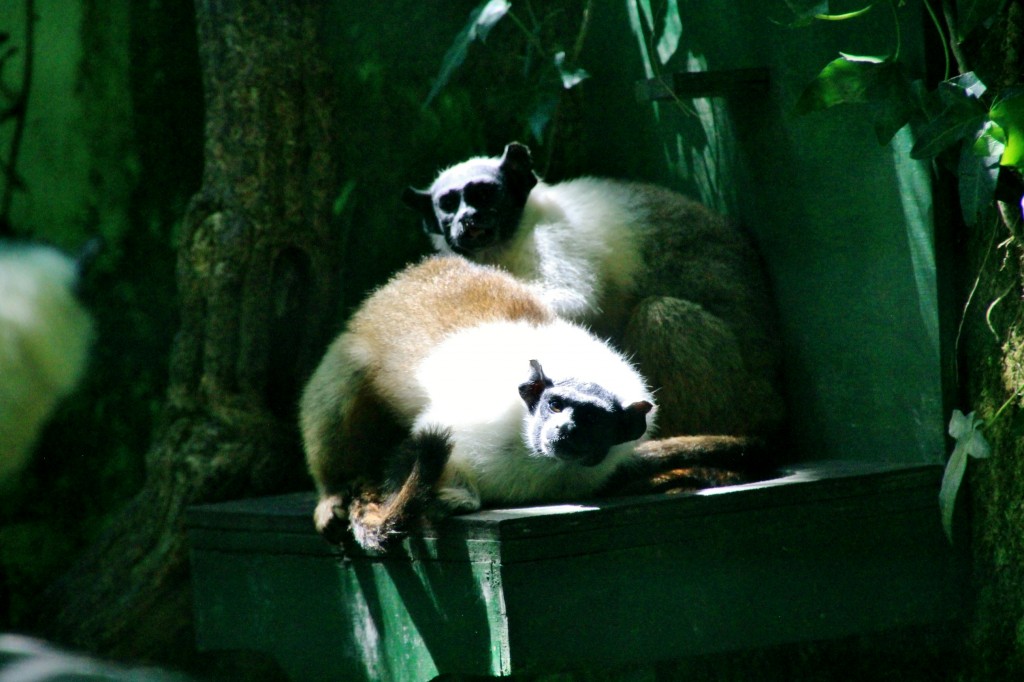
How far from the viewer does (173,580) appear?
17.0 ft

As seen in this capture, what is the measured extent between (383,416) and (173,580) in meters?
1.52

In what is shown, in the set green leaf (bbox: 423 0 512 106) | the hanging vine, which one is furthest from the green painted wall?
the hanging vine

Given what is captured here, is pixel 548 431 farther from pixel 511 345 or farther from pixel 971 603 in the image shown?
pixel 971 603

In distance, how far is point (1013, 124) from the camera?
10.7ft

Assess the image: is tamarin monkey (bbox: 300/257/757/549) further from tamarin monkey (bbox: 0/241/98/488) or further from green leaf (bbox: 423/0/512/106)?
tamarin monkey (bbox: 0/241/98/488)

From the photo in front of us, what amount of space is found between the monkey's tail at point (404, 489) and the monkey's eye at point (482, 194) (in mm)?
1570

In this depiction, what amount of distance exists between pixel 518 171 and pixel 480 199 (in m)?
0.25

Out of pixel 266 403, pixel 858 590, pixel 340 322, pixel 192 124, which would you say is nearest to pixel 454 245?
pixel 340 322

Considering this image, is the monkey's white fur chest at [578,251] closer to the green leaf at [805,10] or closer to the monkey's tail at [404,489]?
the monkey's tail at [404,489]

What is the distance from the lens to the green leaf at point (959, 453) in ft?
11.2

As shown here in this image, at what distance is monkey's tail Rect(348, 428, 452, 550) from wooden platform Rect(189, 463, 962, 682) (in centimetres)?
10

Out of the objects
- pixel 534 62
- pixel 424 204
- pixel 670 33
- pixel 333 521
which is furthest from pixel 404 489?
pixel 534 62

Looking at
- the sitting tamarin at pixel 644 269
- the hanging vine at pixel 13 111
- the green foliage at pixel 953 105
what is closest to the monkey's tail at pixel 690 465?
the sitting tamarin at pixel 644 269

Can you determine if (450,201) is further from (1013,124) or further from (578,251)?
(1013,124)
